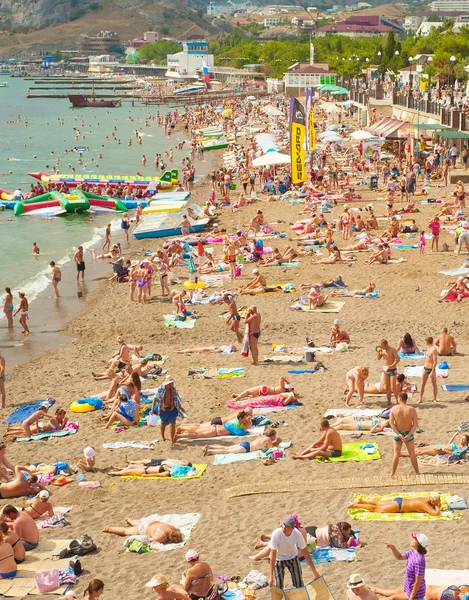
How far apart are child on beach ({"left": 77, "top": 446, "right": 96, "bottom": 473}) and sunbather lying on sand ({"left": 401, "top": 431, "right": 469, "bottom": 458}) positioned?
3.92 meters

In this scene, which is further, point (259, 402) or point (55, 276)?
point (55, 276)

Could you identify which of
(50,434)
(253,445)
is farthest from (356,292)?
(50,434)

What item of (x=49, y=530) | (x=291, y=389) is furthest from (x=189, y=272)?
(x=49, y=530)

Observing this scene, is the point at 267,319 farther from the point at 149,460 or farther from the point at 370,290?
the point at 149,460

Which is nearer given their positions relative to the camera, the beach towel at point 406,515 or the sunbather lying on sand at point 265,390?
the beach towel at point 406,515

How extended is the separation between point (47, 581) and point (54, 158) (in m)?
52.2

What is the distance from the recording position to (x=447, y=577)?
7672mm

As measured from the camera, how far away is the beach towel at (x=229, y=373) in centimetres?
1504

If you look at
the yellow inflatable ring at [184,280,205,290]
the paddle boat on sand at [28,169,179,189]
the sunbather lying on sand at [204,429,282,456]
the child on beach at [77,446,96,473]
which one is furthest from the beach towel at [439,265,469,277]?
the paddle boat on sand at [28,169,179,189]

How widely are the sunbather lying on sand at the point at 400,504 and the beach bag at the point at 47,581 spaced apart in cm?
305

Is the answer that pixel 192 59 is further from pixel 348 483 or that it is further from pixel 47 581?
pixel 47 581

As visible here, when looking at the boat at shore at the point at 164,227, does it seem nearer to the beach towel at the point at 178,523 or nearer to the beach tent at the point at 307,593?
the beach towel at the point at 178,523

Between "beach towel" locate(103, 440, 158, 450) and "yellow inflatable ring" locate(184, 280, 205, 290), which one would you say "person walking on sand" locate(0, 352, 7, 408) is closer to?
"beach towel" locate(103, 440, 158, 450)

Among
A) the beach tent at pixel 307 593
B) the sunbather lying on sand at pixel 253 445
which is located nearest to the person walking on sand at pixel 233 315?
the sunbather lying on sand at pixel 253 445
